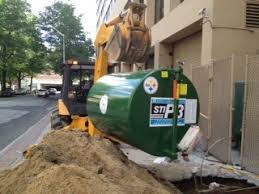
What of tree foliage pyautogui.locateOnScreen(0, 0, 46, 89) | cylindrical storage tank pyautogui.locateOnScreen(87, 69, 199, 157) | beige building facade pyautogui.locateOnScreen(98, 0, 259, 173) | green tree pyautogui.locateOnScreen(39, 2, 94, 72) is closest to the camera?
cylindrical storage tank pyautogui.locateOnScreen(87, 69, 199, 157)

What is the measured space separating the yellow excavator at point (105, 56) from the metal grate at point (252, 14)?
4.55 meters

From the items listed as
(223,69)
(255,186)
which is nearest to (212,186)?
(255,186)

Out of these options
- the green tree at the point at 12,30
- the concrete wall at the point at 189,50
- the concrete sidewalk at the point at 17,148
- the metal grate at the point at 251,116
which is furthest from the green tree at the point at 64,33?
the metal grate at the point at 251,116

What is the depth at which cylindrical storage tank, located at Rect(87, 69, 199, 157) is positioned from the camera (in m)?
6.97

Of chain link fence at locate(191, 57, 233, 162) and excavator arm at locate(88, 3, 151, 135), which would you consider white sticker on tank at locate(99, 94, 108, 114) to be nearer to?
excavator arm at locate(88, 3, 151, 135)

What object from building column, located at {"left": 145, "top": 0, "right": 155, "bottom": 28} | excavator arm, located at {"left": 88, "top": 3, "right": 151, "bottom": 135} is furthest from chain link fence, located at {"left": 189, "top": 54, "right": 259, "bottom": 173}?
building column, located at {"left": 145, "top": 0, "right": 155, "bottom": 28}

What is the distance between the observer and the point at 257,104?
33.9 ft

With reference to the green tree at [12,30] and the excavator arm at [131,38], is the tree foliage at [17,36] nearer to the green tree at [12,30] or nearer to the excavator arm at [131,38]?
the green tree at [12,30]

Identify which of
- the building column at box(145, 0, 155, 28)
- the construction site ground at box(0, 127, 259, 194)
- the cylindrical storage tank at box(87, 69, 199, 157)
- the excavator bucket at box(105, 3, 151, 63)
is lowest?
the construction site ground at box(0, 127, 259, 194)

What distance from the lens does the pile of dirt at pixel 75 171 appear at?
5.24 m

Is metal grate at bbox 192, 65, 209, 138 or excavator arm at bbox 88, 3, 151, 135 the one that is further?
metal grate at bbox 192, 65, 209, 138

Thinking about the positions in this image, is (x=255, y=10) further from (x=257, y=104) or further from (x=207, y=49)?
(x=257, y=104)

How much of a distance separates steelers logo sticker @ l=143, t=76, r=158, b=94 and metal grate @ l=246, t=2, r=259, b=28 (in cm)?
782

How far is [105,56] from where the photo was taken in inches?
439
